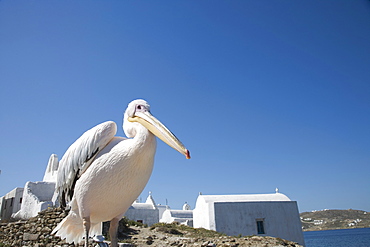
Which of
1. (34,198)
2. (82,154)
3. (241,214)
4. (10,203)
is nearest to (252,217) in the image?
(241,214)

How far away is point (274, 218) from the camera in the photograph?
19.9 meters

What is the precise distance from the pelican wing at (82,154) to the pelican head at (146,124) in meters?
0.29

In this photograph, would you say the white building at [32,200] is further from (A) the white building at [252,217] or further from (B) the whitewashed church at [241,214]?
(A) the white building at [252,217]

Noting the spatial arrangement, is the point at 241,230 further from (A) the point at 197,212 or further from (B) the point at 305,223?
(B) the point at 305,223

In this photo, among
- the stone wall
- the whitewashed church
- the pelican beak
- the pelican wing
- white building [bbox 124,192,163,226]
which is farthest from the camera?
white building [bbox 124,192,163,226]

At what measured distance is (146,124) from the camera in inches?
147

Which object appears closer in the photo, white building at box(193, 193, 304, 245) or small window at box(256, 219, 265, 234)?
white building at box(193, 193, 304, 245)

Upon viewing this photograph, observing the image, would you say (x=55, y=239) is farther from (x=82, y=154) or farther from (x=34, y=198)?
(x=82, y=154)

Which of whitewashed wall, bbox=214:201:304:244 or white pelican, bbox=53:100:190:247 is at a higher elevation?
white pelican, bbox=53:100:190:247

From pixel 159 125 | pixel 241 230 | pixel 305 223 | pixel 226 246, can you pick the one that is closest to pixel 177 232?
pixel 226 246

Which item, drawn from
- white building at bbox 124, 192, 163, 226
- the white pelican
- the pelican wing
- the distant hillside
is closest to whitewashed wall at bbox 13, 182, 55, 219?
white building at bbox 124, 192, 163, 226

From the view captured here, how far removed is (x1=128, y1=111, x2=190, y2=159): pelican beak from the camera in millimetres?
3436

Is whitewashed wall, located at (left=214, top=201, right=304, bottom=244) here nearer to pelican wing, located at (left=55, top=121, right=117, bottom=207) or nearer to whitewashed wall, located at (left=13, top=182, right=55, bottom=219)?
whitewashed wall, located at (left=13, top=182, right=55, bottom=219)

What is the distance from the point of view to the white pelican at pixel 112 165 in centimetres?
357
